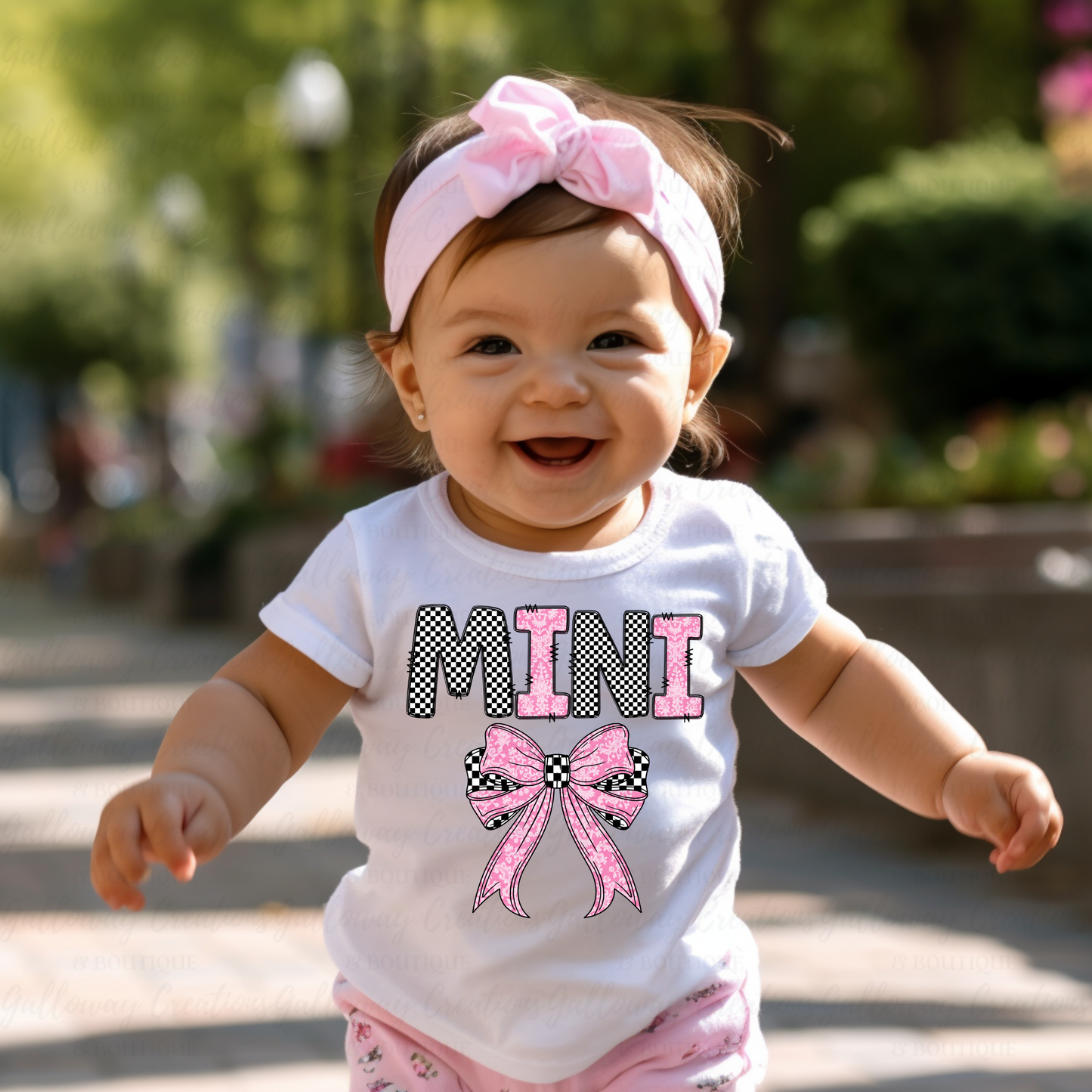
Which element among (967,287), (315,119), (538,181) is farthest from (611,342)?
(315,119)

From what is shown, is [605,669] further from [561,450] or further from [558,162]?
[558,162]

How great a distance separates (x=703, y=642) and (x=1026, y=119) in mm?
22485

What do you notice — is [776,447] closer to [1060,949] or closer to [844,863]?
[844,863]

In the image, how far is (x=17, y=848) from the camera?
6094mm

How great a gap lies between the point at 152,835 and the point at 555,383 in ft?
2.28

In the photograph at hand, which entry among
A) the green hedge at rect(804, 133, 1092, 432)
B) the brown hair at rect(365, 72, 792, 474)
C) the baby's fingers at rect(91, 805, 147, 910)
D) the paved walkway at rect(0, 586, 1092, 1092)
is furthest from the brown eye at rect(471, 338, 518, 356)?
the green hedge at rect(804, 133, 1092, 432)

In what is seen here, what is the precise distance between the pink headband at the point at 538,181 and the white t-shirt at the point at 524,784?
364 mm

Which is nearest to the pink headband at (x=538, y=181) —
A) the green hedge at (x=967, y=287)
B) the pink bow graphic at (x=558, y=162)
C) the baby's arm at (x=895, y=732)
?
the pink bow graphic at (x=558, y=162)

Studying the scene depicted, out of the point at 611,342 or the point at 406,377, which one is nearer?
the point at 611,342

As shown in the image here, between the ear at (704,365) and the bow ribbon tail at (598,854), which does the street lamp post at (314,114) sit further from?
the bow ribbon tail at (598,854)

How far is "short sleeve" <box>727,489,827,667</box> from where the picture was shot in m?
2.33

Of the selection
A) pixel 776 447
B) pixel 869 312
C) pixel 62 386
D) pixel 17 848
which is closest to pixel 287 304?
pixel 62 386

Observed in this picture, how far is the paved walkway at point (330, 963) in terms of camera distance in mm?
3812

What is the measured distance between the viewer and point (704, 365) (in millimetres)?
2373
